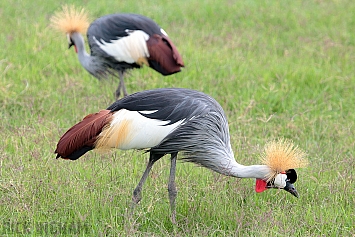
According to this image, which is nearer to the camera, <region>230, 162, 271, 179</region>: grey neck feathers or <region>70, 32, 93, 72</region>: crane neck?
<region>230, 162, 271, 179</region>: grey neck feathers

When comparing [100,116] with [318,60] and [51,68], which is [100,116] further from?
[318,60]

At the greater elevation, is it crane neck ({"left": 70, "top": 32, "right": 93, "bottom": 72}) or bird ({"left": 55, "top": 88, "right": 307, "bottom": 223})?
bird ({"left": 55, "top": 88, "right": 307, "bottom": 223})

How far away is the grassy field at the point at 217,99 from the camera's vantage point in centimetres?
333

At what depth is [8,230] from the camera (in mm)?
3193

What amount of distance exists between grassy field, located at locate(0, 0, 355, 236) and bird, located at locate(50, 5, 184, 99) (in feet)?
0.62

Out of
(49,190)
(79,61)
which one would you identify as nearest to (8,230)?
(49,190)

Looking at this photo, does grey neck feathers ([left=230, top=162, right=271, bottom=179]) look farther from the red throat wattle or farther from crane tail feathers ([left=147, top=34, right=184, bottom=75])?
crane tail feathers ([left=147, top=34, right=184, bottom=75])

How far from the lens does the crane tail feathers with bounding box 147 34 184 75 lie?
5.00 metres

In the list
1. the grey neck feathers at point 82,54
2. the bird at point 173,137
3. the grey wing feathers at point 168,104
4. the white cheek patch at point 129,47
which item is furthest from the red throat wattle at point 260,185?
the grey neck feathers at point 82,54

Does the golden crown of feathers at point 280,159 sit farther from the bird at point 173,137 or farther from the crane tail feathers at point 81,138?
the crane tail feathers at point 81,138

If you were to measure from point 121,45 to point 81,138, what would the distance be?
216cm

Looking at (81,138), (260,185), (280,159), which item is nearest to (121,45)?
(81,138)

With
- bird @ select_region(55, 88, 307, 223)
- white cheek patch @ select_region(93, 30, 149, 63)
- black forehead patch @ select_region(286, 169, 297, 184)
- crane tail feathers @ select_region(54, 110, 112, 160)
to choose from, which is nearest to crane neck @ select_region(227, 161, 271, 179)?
bird @ select_region(55, 88, 307, 223)

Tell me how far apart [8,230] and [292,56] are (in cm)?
404
